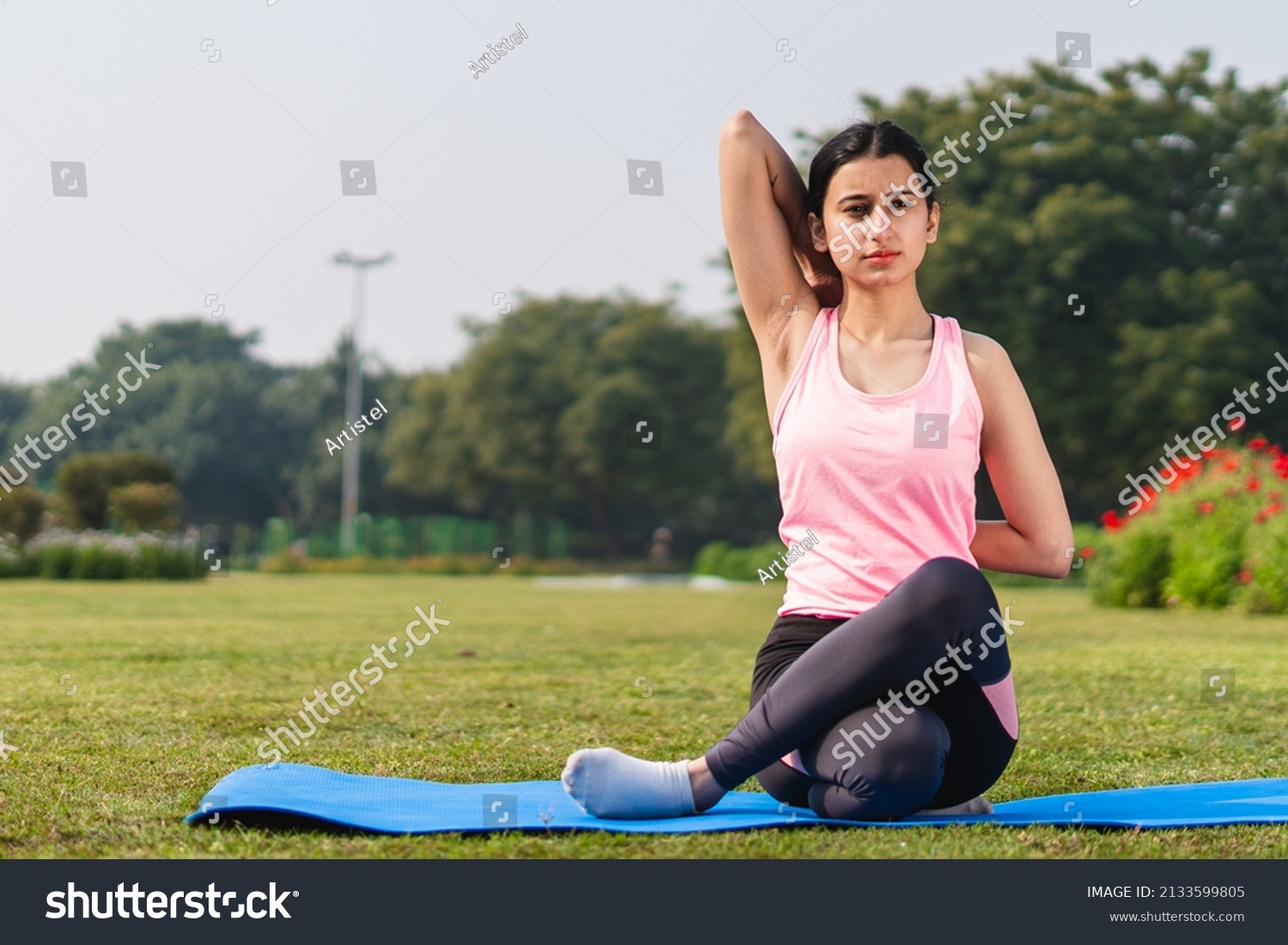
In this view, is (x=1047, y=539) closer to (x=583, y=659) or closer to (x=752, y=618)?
(x=583, y=659)

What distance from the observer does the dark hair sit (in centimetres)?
285

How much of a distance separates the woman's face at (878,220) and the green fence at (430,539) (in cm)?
2928

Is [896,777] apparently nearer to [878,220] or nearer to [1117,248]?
[878,220]

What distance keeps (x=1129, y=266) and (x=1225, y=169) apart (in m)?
3.00

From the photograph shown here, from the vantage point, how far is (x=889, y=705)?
2588 mm

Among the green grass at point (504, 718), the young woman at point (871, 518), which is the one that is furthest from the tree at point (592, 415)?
the young woman at point (871, 518)

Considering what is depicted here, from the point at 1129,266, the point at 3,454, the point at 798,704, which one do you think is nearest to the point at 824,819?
the point at 798,704

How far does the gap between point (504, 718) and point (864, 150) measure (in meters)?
2.61

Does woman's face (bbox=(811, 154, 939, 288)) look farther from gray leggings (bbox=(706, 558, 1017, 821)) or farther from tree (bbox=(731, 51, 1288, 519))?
tree (bbox=(731, 51, 1288, 519))

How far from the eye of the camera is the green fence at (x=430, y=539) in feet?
108

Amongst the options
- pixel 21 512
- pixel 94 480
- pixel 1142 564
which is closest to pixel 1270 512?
pixel 1142 564
